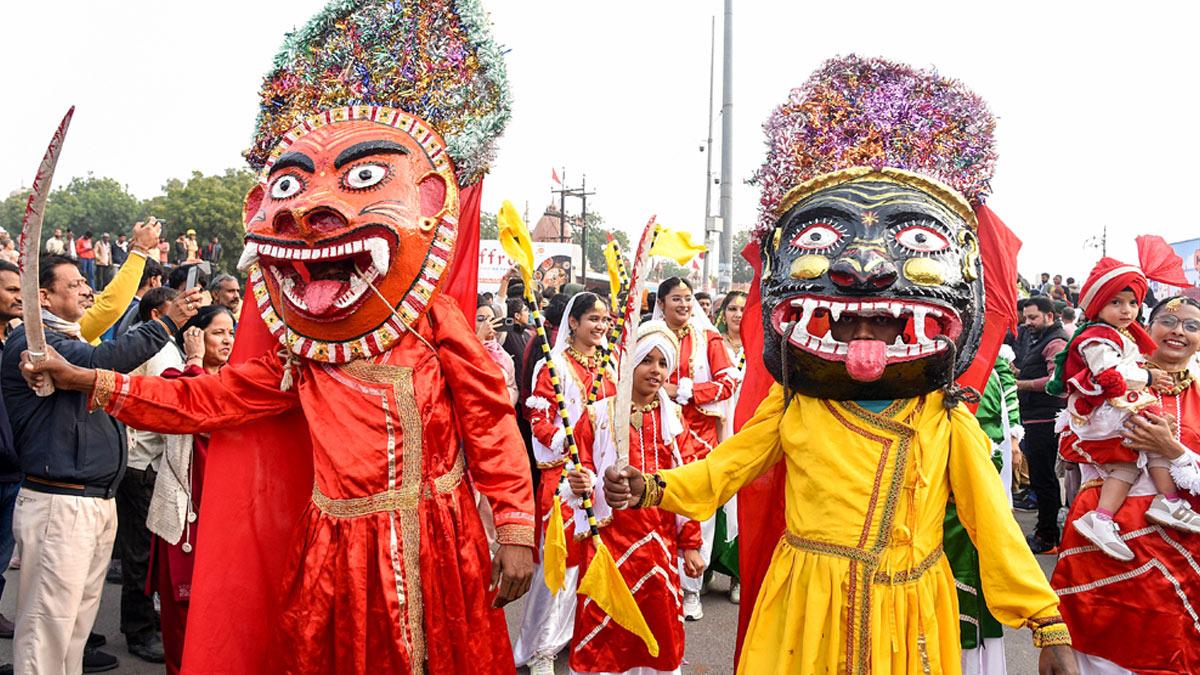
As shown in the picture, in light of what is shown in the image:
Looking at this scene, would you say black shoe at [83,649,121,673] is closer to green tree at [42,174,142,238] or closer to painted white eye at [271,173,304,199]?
painted white eye at [271,173,304,199]

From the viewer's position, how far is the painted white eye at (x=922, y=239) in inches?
106

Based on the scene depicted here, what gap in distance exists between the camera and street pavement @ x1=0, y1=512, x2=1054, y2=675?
4762 millimetres

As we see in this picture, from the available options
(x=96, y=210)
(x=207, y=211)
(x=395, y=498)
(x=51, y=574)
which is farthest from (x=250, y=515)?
(x=96, y=210)

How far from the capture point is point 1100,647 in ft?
12.7

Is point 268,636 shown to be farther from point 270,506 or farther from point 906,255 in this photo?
point 906,255

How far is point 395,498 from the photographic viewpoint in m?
3.04

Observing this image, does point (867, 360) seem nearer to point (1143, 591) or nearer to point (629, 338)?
point (629, 338)

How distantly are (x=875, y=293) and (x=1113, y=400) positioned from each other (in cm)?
188

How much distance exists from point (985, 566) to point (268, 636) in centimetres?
251

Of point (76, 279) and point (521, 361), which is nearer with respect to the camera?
point (76, 279)

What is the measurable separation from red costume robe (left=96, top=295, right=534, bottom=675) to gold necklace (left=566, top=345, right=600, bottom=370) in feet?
5.62

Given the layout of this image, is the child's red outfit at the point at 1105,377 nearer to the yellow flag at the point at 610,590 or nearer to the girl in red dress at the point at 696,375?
the girl in red dress at the point at 696,375

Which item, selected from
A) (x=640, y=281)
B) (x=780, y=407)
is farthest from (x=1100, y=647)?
(x=640, y=281)

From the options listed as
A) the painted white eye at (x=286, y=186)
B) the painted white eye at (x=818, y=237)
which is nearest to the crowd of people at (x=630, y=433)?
the painted white eye at (x=818, y=237)
